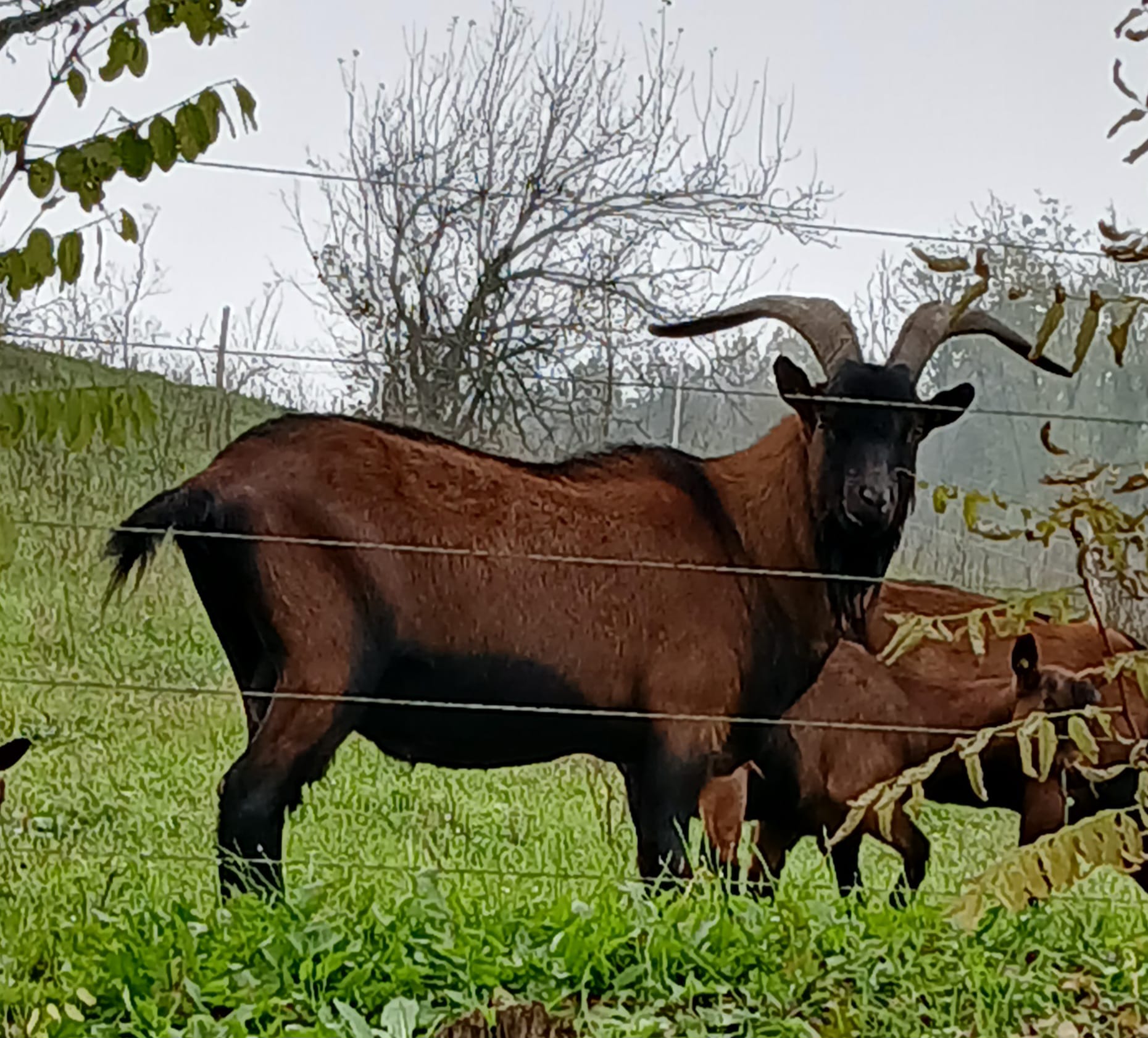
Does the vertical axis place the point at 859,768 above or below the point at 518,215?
below

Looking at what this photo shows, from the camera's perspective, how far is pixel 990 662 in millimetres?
3541

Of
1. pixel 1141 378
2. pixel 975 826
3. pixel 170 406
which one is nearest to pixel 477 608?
pixel 170 406

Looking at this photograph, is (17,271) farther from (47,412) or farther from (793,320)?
(793,320)

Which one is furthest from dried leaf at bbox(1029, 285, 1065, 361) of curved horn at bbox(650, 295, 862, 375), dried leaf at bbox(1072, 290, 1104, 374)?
curved horn at bbox(650, 295, 862, 375)

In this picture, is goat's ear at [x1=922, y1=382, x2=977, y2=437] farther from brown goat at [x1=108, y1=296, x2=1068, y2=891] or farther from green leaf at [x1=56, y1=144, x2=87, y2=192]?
green leaf at [x1=56, y1=144, x2=87, y2=192]

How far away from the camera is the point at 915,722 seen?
11.5 feet

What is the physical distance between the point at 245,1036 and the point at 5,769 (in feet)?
3.18

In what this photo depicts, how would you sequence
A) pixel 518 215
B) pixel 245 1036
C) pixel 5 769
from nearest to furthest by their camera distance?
pixel 245 1036, pixel 5 769, pixel 518 215

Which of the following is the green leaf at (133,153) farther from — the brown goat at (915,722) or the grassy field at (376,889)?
the brown goat at (915,722)

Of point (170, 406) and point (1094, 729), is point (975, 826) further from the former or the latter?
point (170, 406)

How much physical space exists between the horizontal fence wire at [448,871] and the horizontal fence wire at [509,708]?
380 millimetres

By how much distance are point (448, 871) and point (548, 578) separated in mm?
748

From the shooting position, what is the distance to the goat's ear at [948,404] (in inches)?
131

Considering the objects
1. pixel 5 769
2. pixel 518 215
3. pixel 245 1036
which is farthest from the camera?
pixel 518 215
